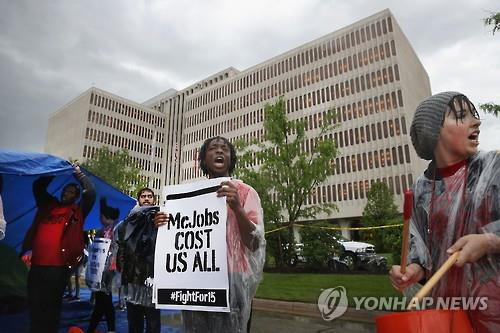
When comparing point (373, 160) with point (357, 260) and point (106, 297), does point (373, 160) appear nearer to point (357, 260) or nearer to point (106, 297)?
point (357, 260)

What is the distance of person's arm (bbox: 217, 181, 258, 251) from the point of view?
2121 millimetres

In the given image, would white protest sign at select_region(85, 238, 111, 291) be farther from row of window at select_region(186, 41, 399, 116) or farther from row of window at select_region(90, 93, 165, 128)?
row of window at select_region(90, 93, 165, 128)

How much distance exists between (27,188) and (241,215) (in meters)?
4.65

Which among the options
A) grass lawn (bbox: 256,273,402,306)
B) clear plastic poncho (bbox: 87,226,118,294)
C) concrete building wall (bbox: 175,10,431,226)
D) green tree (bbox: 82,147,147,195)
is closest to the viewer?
clear plastic poncho (bbox: 87,226,118,294)

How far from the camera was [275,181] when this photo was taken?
57.1 ft

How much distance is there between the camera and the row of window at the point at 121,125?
231 feet

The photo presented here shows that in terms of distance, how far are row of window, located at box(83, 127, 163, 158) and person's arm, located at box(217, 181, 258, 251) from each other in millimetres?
74258

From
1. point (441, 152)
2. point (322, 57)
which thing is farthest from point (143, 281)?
point (322, 57)

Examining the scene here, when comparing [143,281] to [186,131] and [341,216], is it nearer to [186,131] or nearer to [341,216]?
[341,216]

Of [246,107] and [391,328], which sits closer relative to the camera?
[391,328]

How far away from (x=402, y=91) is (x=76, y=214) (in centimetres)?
4981

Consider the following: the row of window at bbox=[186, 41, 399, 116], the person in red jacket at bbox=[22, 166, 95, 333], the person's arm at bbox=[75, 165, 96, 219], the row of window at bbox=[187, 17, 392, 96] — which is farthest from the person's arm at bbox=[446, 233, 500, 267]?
the row of window at bbox=[187, 17, 392, 96]

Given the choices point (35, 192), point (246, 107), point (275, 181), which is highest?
point (246, 107)

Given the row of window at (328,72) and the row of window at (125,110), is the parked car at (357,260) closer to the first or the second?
the row of window at (328,72)
